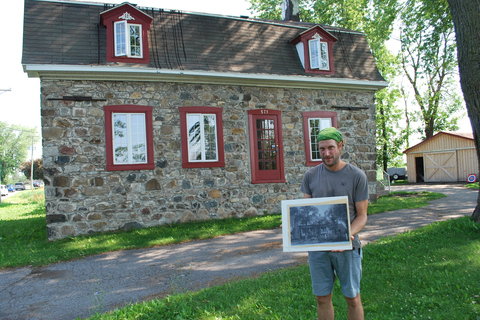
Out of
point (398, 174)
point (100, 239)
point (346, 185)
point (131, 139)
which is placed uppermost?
point (131, 139)

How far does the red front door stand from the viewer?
1142 cm

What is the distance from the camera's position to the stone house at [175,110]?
378 inches

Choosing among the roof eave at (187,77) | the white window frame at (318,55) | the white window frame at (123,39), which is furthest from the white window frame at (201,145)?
the white window frame at (318,55)

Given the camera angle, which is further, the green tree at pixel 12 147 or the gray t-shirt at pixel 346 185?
the green tree at pixel 12 147

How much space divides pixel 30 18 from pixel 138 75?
3.30 metres

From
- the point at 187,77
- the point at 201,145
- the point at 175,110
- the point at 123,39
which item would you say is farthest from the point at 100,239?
the point at 123,39

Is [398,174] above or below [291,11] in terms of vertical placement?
below

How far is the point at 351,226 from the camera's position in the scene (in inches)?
115

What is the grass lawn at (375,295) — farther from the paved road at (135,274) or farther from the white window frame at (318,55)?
the white window frame at (318,55)

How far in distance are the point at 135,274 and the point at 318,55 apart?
9.39 m

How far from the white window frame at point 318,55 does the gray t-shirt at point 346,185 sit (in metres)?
9.92

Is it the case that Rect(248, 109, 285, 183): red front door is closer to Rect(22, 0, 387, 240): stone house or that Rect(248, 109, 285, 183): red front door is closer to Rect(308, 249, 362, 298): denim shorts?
Rect(22, 0, 387, 240): stone house

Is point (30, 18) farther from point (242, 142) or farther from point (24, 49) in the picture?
point (242, 142)

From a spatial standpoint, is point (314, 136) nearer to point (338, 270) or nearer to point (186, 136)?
point (186, 136)
